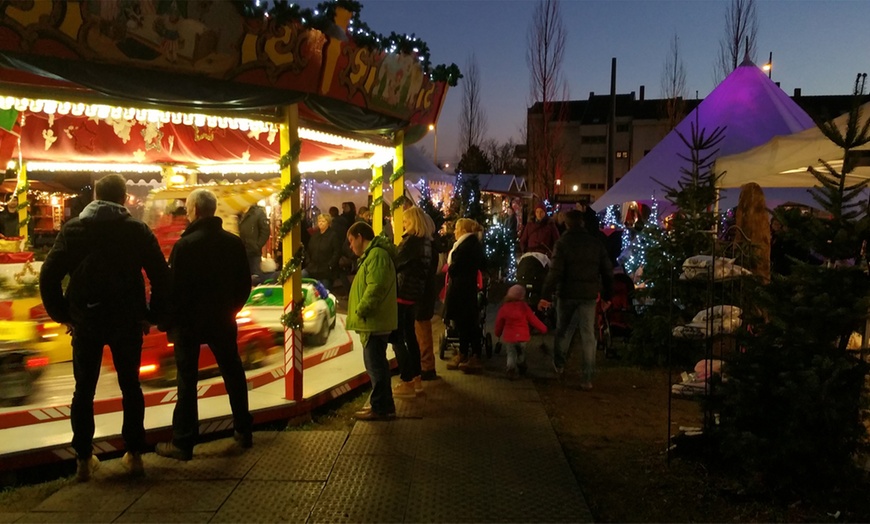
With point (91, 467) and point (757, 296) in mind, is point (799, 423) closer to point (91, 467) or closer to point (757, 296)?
point (757, 296)

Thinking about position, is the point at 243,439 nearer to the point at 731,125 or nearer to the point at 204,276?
the point at 204,276

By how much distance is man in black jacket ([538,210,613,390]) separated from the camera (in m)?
7.23

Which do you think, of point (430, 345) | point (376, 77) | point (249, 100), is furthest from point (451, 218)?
point (249, 100)

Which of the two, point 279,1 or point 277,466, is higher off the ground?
point 279,1

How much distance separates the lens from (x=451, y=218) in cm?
1551

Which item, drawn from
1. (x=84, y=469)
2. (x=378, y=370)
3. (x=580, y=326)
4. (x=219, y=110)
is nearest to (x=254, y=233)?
(x=219, y=110)

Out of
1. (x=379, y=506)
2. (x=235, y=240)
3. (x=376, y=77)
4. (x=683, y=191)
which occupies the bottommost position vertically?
(x=379, y=506)

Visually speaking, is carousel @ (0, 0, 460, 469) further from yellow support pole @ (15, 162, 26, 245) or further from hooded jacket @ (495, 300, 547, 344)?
hooded jacket @ (495, 300, 547, 344)

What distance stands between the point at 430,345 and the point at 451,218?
8.17 metres

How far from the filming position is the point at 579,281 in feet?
23.7

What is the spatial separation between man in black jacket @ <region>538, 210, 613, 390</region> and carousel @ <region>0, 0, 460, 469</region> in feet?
6.58

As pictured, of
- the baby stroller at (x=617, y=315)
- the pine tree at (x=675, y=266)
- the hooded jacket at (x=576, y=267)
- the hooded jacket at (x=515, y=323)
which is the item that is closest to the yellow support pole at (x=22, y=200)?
the hooded jacket at (x=515, y=323)

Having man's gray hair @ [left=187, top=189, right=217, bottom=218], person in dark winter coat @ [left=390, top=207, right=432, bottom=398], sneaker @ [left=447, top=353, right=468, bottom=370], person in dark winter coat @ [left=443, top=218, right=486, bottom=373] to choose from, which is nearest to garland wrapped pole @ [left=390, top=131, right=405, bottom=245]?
person in dark winter coat @ [left=443, top=218, right=486, bottom=373]

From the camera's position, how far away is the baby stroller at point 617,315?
9.23 metres
